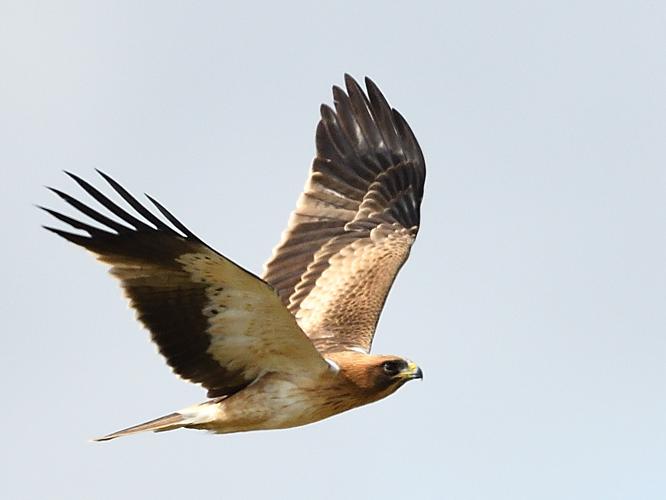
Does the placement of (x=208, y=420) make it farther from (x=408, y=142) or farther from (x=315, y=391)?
(x=408, y=142)

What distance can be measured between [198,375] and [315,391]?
0.89 m

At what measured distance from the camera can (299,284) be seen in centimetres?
1423

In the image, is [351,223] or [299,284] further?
[351,223]

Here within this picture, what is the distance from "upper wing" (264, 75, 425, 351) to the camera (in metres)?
13.9

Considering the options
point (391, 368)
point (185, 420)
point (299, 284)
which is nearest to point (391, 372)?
point (391, 368)

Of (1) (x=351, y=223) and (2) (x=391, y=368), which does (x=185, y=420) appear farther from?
(1) (x=351, y=223)

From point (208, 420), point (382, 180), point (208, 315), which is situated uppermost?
point (382, 180)

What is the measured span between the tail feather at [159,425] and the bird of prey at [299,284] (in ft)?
0.04

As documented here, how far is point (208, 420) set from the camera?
12.0 metres

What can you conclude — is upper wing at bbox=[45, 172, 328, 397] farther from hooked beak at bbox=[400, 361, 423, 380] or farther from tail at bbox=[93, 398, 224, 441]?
hooked beak at bbox=[400, 361, 423, 380]

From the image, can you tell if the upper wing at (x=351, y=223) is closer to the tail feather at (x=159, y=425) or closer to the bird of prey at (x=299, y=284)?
the bird of prey at (x=299, y=284)

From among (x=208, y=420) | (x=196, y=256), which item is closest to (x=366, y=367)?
(x=208, y=420)

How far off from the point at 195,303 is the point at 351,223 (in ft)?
14.3

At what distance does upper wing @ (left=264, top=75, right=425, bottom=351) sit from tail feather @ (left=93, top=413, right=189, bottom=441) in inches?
67.3
